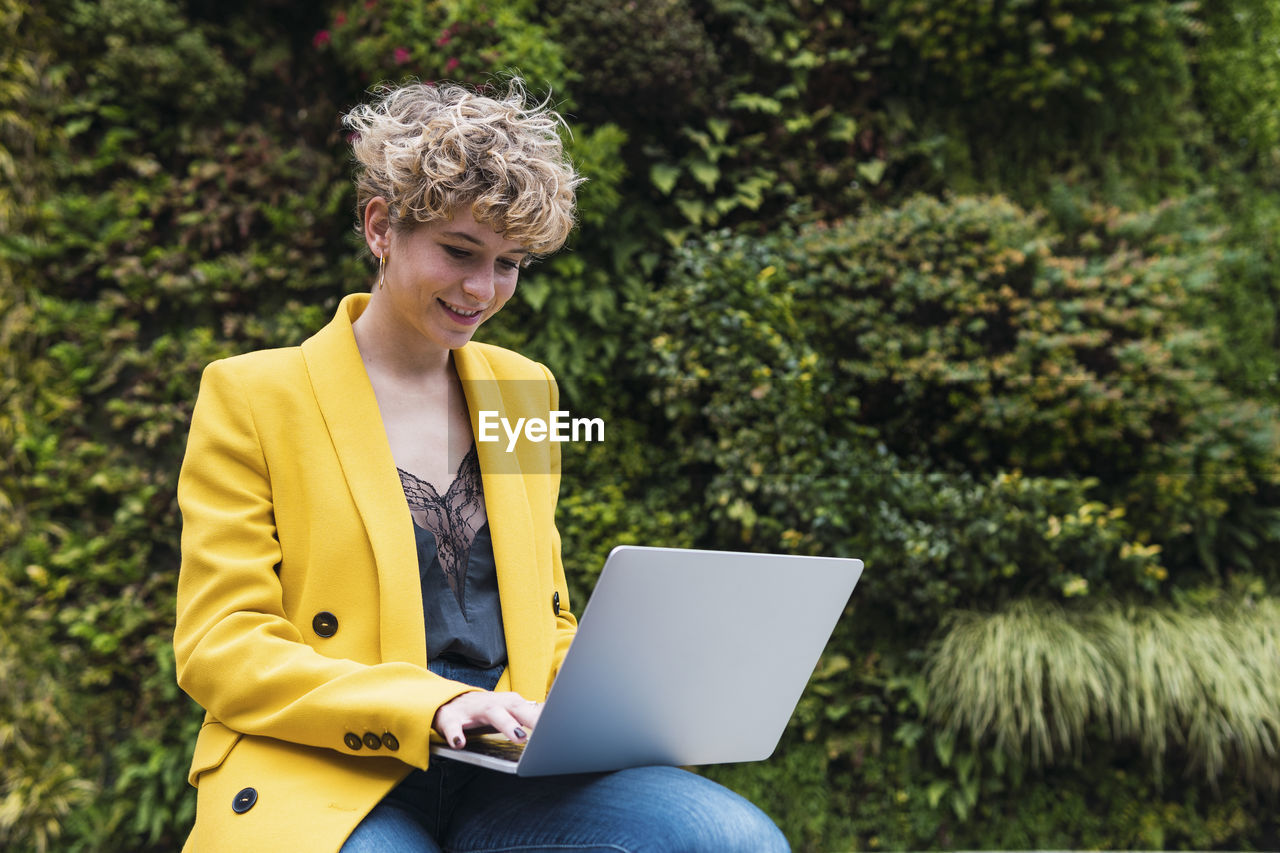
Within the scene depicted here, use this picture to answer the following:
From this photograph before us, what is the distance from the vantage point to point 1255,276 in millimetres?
4812

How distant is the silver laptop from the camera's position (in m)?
1.11

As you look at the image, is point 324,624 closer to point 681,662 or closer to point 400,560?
point 400,560

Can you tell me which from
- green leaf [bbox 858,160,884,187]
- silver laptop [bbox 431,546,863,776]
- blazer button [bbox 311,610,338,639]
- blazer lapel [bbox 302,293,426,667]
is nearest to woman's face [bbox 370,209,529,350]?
blazer lapel [bbox 302,293,426,667]

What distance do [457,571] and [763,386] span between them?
101 inches

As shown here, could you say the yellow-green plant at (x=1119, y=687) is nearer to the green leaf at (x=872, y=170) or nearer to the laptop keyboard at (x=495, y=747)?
the green leaf at (x=872, y=170)

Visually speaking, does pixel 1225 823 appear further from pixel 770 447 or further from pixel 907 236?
pixel 907 236

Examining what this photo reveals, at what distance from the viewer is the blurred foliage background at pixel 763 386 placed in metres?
3.72

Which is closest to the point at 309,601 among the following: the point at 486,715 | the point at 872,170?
the point at 486,715

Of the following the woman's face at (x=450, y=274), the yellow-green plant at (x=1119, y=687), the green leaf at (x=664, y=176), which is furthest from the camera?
the green leaf at (x=664, y=176)

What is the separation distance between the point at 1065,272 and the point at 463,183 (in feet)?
11.3

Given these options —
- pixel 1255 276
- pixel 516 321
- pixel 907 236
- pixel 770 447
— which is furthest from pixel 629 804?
pixel 1255 276

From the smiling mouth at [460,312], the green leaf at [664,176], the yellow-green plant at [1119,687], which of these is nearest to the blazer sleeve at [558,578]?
the smiling mouth at [460,312]

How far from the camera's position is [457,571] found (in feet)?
5.11

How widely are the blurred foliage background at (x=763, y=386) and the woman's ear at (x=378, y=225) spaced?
96.5 inches
